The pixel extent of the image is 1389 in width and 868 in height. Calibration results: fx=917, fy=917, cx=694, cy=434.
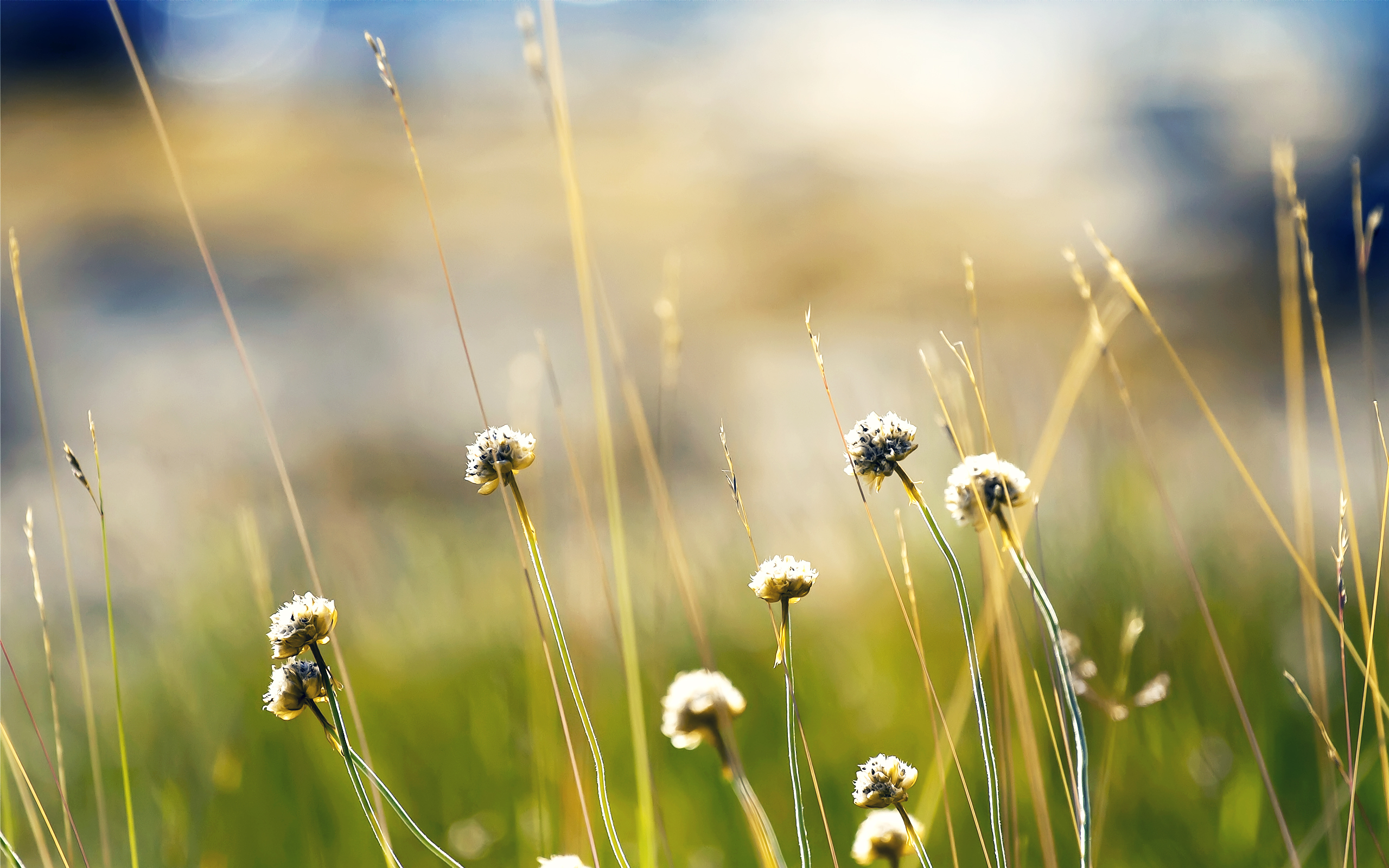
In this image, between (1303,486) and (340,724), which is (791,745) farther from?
(1303,486)

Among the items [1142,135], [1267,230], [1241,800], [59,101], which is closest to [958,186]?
[1142,135]

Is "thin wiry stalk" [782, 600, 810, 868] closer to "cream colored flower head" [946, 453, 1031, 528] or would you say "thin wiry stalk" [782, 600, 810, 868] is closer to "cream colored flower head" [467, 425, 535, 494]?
"cream colored flower head" [946, 453, 1031, 528]

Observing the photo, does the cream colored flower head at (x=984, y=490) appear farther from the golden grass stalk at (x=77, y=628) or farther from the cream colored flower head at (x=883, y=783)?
the golden grass stalk at (x=77, y=628)

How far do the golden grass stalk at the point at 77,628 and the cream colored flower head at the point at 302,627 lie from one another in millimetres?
287

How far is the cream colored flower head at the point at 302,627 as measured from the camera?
0.74 metres

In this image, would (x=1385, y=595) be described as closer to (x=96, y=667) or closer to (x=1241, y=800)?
(x=1241, y=800)

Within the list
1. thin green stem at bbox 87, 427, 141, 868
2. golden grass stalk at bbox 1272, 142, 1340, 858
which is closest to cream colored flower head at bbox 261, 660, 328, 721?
thin green stem at bbox 87, 427, 141, 868

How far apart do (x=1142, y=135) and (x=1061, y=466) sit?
2669 millimetres

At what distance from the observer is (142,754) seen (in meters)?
1.62

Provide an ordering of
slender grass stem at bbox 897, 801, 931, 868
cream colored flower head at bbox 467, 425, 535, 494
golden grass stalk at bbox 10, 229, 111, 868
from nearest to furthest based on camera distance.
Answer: slender grass stem at bbox 897, 801, 931, 868 < cream colored flower head at bbox 467, 425, 535, 494 < golden grass stalk at bbox 10, 229, 111, 868

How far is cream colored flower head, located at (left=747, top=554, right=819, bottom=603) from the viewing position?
2.39ft

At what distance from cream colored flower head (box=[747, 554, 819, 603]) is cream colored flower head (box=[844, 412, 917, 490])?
0.10m

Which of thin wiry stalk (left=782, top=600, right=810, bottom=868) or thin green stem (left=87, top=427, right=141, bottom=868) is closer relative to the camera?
thin wiry stalk (left=782, top=600, right=810, bottom=868)

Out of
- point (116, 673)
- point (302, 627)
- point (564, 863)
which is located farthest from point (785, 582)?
point (116, 673)
